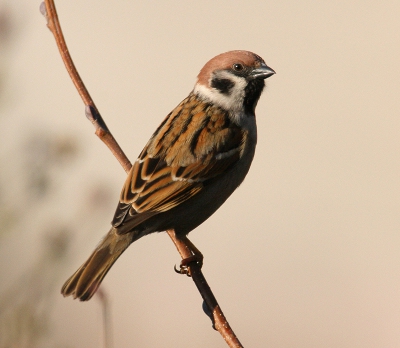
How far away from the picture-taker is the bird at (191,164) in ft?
11.8

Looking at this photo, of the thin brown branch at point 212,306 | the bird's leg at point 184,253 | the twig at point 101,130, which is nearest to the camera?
the thin brown branch at point 212,306

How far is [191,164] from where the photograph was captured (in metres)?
3.86

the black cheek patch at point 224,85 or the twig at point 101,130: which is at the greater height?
the black cheek patch at point 224,85

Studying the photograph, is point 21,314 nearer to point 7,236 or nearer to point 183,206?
point 7,236

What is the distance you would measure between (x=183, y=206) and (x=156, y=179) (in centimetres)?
21

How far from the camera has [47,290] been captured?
10.4 ft

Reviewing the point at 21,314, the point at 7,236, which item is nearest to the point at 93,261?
the point at 7,236

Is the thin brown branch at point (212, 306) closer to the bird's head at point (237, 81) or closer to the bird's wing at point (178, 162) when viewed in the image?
the bird's wing at point (178, 162)

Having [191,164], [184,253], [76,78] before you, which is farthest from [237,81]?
[76,78]

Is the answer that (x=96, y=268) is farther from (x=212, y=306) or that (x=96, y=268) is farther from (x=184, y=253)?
(x=212, y=306)

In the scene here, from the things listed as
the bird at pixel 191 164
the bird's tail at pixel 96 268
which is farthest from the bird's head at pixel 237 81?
the bird's tail at pixel 96 268

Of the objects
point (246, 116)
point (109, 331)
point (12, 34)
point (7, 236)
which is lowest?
point (109, 331)

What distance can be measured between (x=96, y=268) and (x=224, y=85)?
130 centimetres

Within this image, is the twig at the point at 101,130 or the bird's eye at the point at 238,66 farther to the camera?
the bird's eye at the point at 238,66
